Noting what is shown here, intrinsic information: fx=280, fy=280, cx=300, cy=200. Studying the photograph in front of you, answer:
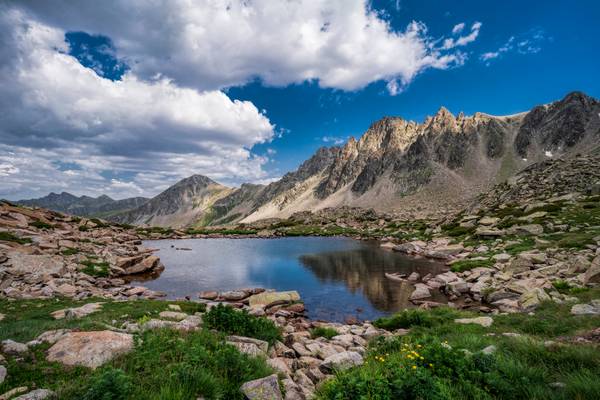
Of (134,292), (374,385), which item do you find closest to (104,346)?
(374,385)

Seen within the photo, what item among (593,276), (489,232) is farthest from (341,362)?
(489,232)

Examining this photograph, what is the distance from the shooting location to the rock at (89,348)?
7.73 metres

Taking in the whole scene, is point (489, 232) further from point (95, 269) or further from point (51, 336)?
point (95, 269)

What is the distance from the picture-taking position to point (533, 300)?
1814cm

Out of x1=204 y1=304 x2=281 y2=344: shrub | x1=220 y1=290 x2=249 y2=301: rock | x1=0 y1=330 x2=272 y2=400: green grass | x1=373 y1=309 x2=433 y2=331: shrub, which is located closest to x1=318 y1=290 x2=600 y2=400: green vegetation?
x1=0 y1=330 x2=272 y2=400: green grass

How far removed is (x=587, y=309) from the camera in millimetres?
14133

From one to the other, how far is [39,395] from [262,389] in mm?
4709

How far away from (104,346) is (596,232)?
44.8 metres

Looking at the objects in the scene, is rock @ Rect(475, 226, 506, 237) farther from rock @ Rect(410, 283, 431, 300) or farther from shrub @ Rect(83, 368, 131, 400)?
shrub @ Rect(83, 368, 131, 400)

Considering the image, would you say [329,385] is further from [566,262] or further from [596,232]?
[596,232]

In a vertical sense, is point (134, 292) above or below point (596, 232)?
below

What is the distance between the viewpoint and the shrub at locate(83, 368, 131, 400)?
5.40m

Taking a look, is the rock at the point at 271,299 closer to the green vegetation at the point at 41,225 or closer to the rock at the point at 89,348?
the rock at the point at 89,348

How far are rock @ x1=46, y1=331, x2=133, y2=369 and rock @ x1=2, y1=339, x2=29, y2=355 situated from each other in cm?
67
